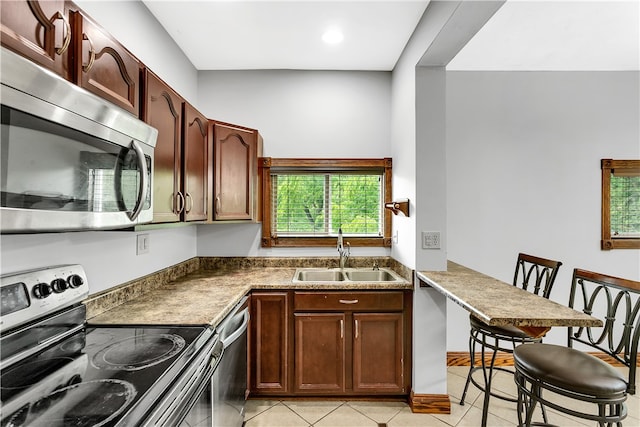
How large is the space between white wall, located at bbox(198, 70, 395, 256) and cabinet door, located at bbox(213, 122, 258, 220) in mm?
364

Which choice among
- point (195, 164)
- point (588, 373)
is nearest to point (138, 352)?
point (195, 164)

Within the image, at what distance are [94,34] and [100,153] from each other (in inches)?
18.3

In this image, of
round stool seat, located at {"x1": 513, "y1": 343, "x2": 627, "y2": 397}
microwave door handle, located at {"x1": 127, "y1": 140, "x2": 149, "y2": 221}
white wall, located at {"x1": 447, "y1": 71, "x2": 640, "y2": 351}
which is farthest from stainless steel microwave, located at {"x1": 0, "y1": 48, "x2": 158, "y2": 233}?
white wall, located at {"x1": 447, "y1": 71, "x2": 640, "y2": 351}

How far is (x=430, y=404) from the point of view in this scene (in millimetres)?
2176

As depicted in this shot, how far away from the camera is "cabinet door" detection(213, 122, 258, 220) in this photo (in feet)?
7.59

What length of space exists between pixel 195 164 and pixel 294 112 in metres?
1.18

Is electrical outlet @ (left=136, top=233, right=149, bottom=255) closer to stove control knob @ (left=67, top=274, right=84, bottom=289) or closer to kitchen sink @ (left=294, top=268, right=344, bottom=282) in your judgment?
stove control knob @ (left=67, top=274, right=84, bottom=289)

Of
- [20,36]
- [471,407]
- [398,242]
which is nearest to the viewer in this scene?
[20,36]

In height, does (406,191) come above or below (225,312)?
above

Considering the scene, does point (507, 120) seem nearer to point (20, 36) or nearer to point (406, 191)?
point (406, 191)

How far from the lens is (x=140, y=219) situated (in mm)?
1257

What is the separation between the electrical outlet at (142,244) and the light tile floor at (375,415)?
4.35 ft

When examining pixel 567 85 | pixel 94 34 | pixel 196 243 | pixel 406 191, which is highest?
pixel 567 85

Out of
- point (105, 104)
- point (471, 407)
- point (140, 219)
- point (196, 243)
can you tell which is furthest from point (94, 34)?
point (471, 407)
